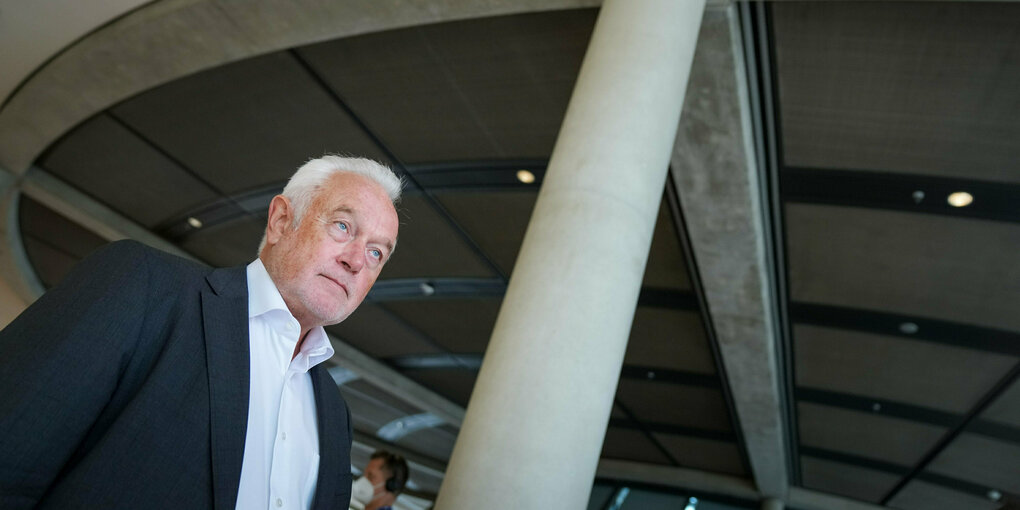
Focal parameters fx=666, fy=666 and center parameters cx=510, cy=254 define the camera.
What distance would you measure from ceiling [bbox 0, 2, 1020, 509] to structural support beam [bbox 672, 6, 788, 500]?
49mm

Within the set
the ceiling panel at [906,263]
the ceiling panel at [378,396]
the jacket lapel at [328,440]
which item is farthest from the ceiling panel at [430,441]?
the jacket lapel at [328,440]

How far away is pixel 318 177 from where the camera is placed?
175cm

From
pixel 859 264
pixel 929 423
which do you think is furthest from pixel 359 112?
pixel 929 423

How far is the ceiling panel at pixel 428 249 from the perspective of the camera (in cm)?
857

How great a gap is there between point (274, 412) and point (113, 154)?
943cm

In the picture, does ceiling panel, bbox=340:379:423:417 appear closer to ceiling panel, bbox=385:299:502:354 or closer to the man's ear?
ceiling panel, bbox=385:299:502:354

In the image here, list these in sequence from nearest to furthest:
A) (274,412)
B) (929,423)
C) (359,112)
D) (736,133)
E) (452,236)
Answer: (274,412)
(736,133)
(359,112)
(452,236)
(929,423)

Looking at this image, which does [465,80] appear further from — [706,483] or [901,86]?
[706,483]

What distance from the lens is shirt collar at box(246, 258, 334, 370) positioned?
5.10ft

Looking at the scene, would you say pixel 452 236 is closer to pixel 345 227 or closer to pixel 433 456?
pixel 345 227

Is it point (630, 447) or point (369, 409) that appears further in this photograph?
point (630, 447)

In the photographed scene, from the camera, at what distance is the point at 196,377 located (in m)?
1.32

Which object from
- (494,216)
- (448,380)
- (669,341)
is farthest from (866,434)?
(494,216)

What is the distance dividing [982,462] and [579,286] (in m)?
12.7
